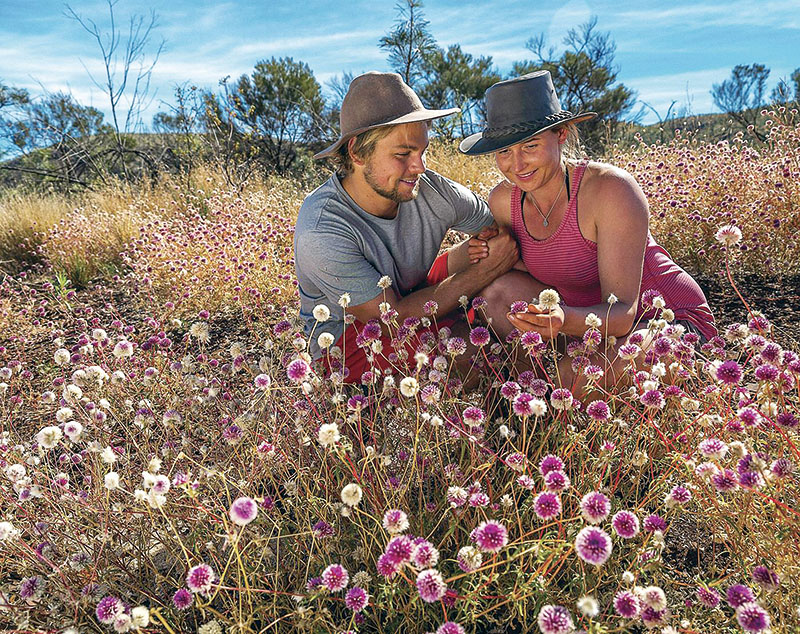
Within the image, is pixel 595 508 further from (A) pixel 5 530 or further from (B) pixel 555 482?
(A) pixel 5 530

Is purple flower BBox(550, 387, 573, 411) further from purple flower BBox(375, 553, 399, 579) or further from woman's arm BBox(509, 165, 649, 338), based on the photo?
purple flower BBox(375, 553, 399, 579)

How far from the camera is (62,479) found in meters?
2.36

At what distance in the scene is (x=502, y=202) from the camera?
3357 mm

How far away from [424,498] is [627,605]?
3.08ft

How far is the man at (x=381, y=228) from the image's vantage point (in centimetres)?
283

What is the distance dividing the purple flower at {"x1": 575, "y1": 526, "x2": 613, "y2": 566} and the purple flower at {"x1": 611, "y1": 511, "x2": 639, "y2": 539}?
152mm

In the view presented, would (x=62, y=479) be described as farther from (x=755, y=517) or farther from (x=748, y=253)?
(x=748, y=253)

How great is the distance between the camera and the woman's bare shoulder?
10.9 ft

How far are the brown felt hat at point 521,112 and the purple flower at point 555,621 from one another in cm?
202

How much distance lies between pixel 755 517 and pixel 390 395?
4.36ft

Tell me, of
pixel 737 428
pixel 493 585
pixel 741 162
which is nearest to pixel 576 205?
pixel 737 428

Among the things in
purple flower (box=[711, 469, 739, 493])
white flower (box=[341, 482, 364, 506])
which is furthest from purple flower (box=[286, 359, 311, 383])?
purple flower (box=[711, 469, 739, 493])

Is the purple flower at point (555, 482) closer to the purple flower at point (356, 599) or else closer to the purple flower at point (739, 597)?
the purple flower at point (739, 597)

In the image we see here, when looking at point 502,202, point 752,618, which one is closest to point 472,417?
point 752,618
